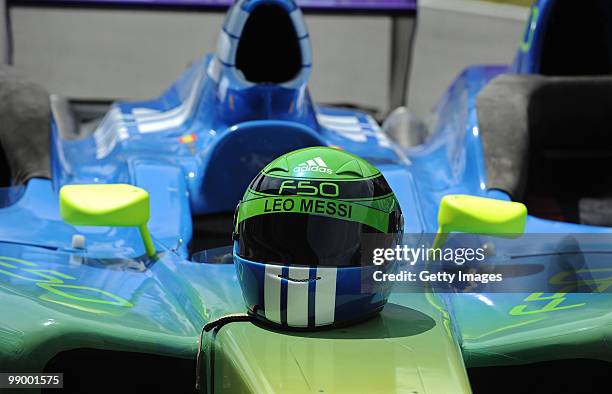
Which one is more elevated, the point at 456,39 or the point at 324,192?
the point at 324,192

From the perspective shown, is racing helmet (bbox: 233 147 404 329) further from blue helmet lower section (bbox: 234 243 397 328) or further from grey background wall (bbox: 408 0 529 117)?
grey background wall (bbox: 408 0 529 117)

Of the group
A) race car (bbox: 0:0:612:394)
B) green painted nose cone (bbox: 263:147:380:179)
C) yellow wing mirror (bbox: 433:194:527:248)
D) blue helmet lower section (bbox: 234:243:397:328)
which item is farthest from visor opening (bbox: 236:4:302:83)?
blue helmet lower section (bbox: 234:243:397:328)

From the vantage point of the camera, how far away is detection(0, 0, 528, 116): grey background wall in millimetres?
9023

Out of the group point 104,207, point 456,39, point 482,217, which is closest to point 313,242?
point 482,217

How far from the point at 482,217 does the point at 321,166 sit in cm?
61

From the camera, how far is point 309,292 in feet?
8.68

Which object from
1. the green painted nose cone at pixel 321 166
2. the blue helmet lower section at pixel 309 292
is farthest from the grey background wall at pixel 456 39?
the blue helmet lower section at pixel 309 292

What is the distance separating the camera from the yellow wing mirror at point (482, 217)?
3.09 meters

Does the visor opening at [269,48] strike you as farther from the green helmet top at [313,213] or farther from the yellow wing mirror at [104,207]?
the green helmet top at [313,213]

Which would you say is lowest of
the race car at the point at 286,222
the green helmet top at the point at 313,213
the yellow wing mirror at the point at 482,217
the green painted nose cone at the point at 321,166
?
the race car at the point at 286,222

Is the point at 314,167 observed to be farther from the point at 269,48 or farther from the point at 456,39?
the point at 456,39

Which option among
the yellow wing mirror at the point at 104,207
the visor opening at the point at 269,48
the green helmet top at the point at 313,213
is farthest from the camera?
A: the visor opening at the point at 269,48

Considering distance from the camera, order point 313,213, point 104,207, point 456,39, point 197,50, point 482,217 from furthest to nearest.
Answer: point 456,39 → point 197,50 → point 104,207 → point 482,217 → point 313,213

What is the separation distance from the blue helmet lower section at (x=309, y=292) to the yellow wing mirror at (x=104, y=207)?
623 millimetres
